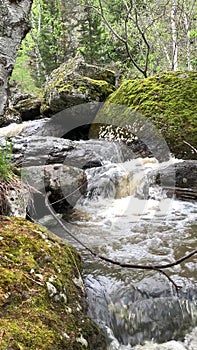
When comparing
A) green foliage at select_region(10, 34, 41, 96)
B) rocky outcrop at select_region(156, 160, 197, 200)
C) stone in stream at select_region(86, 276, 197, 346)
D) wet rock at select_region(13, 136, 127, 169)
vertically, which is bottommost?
stone in stream at select_region(86, 276, 197, 346)

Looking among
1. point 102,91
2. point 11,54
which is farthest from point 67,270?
point 102,91

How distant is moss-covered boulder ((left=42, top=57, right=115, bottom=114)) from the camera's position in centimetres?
1031

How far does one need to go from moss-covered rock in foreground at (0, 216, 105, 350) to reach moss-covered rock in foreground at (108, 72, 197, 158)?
4.76 meters

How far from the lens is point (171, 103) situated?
7.73 metres

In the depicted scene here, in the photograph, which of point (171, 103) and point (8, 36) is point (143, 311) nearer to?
point (8, 36)

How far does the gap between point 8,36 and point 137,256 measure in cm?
285

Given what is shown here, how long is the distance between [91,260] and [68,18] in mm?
21739

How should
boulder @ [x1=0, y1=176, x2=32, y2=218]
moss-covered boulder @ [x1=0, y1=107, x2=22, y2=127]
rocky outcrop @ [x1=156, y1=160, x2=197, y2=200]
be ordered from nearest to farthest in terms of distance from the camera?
boulder @ [x1=0, y1=176, x2=32, y2=218] → rocky outcrop @ [x1=156, y1=160, x2=197, y2=200] → moss-covered boulder @ [x1=0, y1=107, x2=22, y2=127]

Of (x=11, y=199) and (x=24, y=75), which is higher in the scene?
(x=24, y=75)

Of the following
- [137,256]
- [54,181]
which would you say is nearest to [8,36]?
[137,256]

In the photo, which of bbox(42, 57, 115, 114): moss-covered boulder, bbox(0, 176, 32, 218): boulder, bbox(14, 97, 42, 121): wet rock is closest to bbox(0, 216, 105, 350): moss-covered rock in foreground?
bbox(0, 176, 32, 218): boulder

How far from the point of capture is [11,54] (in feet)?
6.25

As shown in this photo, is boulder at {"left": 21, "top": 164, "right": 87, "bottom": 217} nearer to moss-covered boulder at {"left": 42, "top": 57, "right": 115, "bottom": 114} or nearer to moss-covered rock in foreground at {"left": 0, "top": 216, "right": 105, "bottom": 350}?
moss-covered rock in foreground at {"left": 0, "top": 216, "right": 105, "bottom": 350}

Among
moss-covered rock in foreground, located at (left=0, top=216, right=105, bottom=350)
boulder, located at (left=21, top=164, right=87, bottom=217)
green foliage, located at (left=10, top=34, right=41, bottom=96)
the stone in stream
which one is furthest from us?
green foliage, located at (left=10, top=34, right=41, bottom=96)
